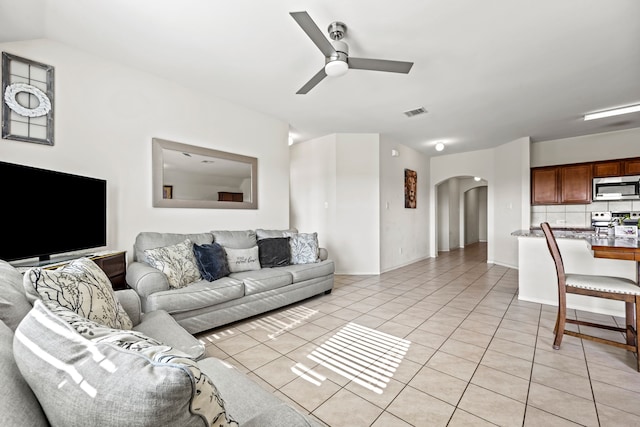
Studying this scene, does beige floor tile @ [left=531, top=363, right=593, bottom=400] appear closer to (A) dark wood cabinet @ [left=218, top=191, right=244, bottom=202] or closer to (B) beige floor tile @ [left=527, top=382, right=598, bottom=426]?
(B) beige floor tile @ [left=527, top=382, right=598, bottom=426]

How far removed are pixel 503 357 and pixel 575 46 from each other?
2.90 m

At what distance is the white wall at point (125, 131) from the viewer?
2.51 meters

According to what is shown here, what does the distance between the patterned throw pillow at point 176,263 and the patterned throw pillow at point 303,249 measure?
1.31 m

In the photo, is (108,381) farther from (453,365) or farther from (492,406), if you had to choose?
(453,365)

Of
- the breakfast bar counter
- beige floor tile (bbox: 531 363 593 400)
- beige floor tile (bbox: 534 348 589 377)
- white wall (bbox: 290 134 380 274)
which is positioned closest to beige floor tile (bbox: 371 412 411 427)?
beige floor tile (bbox: 531 363 593 400)

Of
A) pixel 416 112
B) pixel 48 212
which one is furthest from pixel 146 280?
pixel 416 112

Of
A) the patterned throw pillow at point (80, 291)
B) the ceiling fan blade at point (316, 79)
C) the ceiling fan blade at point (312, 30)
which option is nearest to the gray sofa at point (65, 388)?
the patterned throw pillow at point (80, 291)

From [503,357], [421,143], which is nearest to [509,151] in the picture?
[421,143]

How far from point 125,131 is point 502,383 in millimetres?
4036

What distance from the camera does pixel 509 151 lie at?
602cm

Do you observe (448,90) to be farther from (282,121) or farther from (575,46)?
(282,121)

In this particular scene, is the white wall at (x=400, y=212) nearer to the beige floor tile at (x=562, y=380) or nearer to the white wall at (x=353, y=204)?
the white wall at (x=353, y=204)

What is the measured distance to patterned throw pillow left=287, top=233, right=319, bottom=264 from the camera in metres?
3.79

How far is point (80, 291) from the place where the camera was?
1248 millimetres
